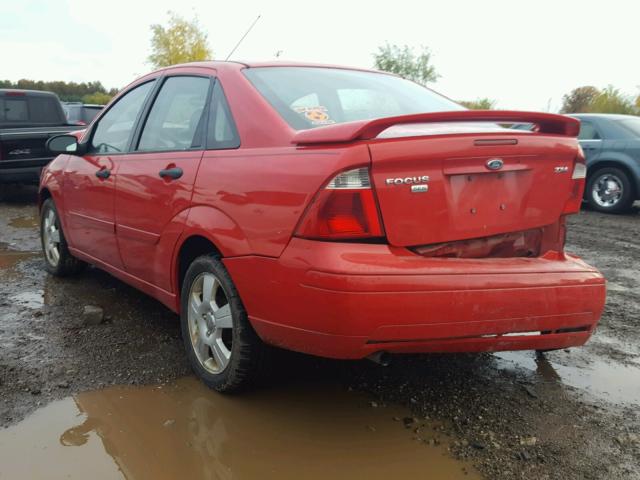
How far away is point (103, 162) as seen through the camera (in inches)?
155

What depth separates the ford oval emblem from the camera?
246cm

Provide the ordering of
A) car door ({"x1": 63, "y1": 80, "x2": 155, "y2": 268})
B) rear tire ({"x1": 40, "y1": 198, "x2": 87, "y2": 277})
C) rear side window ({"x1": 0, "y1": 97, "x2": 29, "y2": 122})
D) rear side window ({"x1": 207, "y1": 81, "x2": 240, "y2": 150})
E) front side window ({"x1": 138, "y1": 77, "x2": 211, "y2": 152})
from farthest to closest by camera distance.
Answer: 1. rear side window ({"x1": 0, "y1": 97, "x2": 29, "y2": 122})
2. rear tire ({"x1": 40, "y1": 198, "x2": 87, "y2": 277})
3. car door ({"x1": 63, "y1": 80, "x2": 155, "y2": 268})
4. front side window ({"x1": 138, "y1": 77, "x2": 211, "y2": 152})
5. rear side window ({"x1": 207, "y1": 81, "x2": 240, "y2": 150})

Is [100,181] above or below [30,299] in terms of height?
above

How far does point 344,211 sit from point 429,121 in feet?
1.73

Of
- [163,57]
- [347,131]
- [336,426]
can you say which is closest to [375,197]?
[347,131]

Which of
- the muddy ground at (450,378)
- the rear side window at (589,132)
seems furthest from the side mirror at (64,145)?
the rear side window at (589,132)

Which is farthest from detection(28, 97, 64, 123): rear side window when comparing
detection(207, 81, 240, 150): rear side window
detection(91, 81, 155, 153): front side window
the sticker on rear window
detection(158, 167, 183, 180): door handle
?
the sticker on rear window

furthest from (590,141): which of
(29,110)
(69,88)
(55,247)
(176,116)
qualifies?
(69,88)

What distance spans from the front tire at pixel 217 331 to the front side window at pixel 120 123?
1308 millimetres

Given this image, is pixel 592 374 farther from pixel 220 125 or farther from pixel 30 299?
pixel 30 299

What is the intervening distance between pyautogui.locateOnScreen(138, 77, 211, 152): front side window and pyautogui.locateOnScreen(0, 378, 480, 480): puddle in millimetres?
1329

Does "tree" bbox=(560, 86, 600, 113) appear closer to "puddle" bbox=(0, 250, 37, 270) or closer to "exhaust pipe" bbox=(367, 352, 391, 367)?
"puddle" bbox=(0, 250, 37, 270)

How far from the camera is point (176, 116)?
339 centimetres

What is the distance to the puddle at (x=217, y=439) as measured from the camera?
231 centimetres
